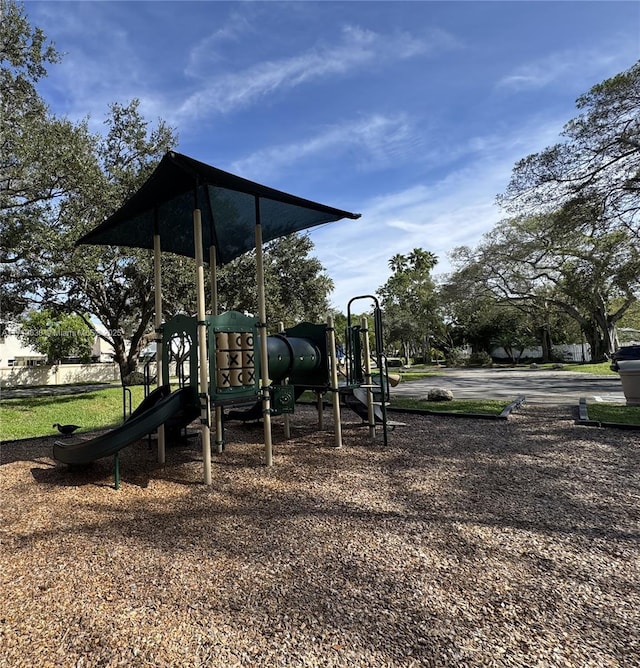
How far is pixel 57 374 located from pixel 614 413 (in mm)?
27254

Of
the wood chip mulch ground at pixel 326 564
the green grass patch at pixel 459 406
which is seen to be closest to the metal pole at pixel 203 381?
the wood chip mulch ground at pixel 326 564

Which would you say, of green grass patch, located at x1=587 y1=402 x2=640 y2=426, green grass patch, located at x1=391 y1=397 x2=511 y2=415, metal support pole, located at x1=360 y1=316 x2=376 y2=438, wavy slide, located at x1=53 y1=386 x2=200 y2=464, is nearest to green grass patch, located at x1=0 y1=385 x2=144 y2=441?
wavy slide, located at x1=53 y1=386 x2=200 y2=464

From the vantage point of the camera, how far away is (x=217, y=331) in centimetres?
426

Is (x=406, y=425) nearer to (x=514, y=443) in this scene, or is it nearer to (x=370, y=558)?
(x=514, y=443)

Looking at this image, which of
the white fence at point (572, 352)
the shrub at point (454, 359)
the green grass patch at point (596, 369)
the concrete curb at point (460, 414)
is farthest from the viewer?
the shrub at point (454, 359)

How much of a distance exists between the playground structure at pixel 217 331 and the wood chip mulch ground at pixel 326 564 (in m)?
0.65

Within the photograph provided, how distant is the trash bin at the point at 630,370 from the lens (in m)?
7.35

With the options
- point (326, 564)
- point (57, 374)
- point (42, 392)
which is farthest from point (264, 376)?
point (57, 374)

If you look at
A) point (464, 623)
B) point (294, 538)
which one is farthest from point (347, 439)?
point (464, 623)

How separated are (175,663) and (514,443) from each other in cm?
467

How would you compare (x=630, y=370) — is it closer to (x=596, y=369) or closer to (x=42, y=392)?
(x=596, y=369)

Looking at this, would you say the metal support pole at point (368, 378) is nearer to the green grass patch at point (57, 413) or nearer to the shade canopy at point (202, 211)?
the shade canopy at point (202, 211)

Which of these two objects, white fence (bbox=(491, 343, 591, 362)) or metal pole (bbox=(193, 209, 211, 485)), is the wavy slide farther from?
white fence (bbox=(491, 343, 591, 362))

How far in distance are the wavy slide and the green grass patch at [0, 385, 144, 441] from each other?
14.5 ft
